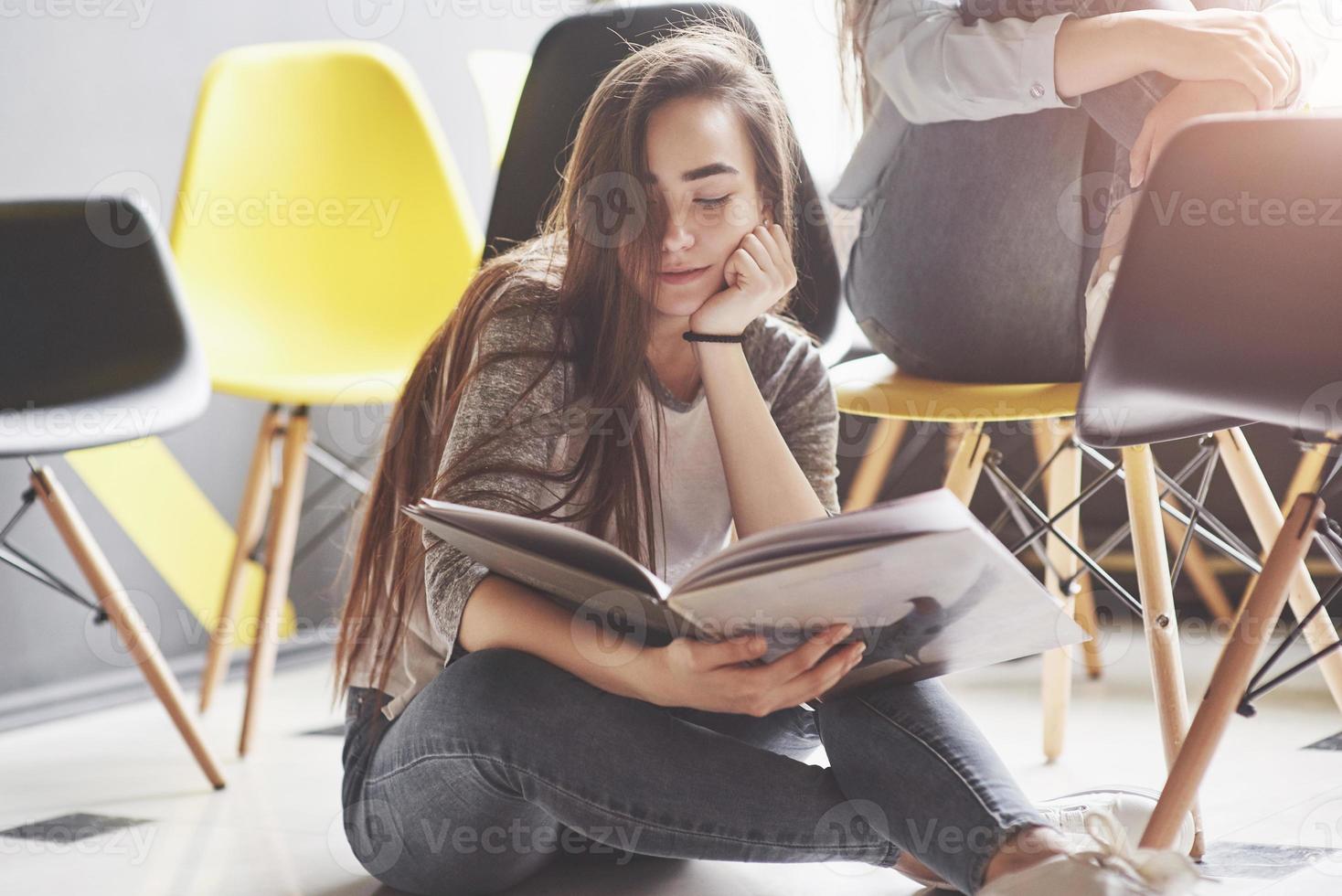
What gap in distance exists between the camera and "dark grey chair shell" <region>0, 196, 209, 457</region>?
1.66 m

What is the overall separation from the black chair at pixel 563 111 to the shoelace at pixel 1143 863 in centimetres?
70

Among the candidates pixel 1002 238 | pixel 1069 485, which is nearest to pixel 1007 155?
pixel 1002 238

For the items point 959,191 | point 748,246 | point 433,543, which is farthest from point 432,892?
point 959,191

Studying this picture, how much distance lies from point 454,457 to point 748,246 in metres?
0.29

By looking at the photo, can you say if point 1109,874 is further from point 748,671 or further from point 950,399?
point 950,399

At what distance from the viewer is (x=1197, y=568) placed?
2254mm

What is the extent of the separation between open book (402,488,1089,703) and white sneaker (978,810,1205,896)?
14 centimetres

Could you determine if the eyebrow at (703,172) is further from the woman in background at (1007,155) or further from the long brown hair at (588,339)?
the woman in background at (1007,155)

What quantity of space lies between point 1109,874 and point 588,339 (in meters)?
0.54

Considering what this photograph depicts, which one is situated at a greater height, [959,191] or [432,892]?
[959,191]

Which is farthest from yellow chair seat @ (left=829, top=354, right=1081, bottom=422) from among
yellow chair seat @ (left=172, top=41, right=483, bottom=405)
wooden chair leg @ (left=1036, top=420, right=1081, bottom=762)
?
yellow chair seat @ (left=172, top=41, right=483, bottom=405)

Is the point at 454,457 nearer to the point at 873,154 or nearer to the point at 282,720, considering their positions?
the point at 873,154

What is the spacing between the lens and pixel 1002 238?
4.46ft

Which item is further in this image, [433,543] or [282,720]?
[282,720]
